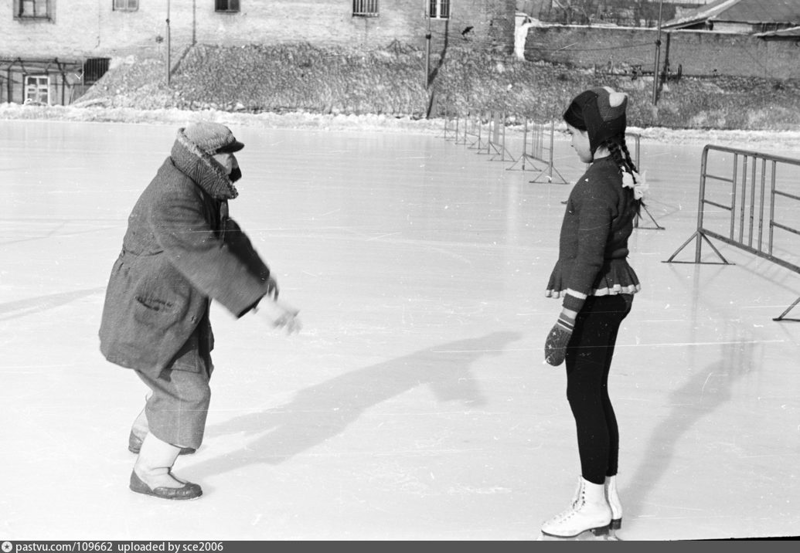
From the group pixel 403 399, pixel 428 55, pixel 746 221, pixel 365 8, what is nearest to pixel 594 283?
pixel 403 399

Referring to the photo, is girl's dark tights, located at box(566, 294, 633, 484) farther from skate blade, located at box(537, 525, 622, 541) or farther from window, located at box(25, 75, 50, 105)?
window, located at box(25, 75, 50, 105)

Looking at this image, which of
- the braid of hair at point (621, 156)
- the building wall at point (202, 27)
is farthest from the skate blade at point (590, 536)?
the building wall at point (202, 27)

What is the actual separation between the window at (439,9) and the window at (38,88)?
18.3 m

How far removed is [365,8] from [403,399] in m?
49.3

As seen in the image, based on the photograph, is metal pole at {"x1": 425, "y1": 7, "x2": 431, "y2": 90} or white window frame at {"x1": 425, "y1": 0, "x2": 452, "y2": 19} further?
white window frame at {"x1": 425, "y1": 0, "x2": 452, "y2": 19}

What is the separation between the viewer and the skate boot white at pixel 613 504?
3.91m

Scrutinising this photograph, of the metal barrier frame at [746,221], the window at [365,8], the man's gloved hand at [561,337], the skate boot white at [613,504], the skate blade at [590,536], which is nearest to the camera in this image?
the man's gloved hand at [561,337]

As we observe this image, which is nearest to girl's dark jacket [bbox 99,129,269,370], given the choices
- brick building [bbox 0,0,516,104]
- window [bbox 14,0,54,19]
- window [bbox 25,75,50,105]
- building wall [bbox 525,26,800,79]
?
brick building [bbox 0,0,516,104]

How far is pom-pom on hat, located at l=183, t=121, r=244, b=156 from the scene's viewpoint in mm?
3949

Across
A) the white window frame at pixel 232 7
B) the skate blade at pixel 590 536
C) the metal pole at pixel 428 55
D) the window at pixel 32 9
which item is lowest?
the skate blade at pixel 590 536

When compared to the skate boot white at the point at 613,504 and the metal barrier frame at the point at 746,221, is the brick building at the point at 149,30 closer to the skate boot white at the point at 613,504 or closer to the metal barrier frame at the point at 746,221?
the metal barrier frame at the point at 746,221

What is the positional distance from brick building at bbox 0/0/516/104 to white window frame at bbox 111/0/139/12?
5 centimetres

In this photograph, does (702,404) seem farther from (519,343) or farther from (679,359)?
(519,343)

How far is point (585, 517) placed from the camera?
3.81 metres
